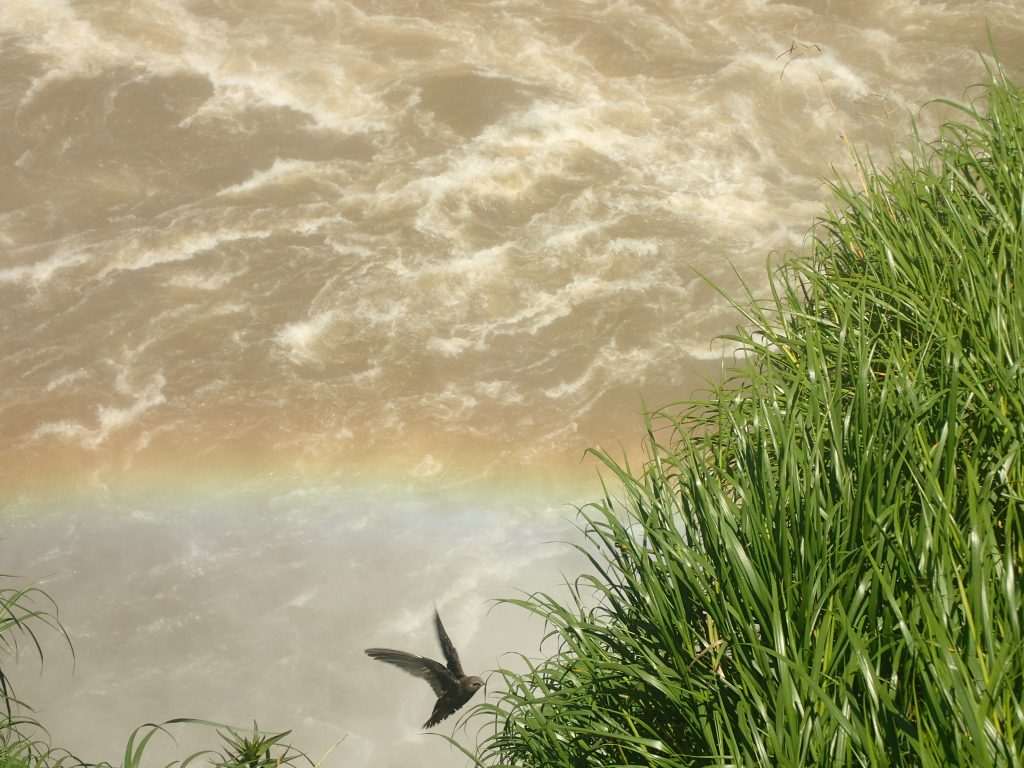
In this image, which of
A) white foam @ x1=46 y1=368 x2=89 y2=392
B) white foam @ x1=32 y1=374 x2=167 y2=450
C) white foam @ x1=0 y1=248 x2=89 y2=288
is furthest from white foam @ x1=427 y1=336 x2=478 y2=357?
white foam @ x1=0 y1=248 x2=89 y2=288

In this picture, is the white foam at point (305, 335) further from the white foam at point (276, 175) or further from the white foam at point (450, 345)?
the white foam at point (276, 175)

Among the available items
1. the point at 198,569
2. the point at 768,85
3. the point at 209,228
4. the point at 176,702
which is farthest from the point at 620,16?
the point at 176,702

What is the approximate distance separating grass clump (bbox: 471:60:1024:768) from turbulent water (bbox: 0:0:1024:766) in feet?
16.9

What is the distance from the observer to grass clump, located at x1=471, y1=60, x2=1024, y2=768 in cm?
378

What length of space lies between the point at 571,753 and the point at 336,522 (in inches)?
288

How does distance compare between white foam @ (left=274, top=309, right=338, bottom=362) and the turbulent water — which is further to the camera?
white foam @ (left=274, top=309, right=338, bottom=362)

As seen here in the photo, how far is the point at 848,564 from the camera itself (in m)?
4.45

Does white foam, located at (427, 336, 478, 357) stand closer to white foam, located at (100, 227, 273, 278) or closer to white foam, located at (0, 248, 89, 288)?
white foam, located at (100, 227, 273, 278)

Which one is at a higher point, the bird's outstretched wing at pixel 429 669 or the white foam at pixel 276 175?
the white foam at pixel 276 175

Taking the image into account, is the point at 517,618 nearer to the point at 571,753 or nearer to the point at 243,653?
the point at 243,653

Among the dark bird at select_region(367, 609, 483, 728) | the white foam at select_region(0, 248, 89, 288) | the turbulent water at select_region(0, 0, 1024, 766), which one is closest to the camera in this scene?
the dark bird at select_region(367, 609, 483, 728)

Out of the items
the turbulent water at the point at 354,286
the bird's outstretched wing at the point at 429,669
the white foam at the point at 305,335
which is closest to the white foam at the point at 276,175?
the turbulent water at the point at 354,286

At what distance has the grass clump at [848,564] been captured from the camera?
12.4ft

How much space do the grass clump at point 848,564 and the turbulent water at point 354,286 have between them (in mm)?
5142
